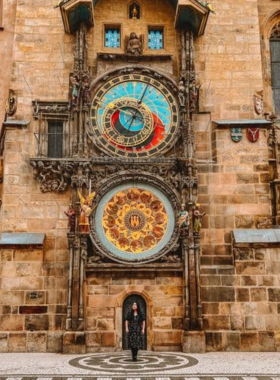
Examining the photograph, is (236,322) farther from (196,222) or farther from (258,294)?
(196,222)

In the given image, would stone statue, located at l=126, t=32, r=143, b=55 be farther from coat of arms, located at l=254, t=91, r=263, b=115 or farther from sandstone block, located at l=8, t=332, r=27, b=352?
sandstone block, located at l=8, t=332, r=27, b=352

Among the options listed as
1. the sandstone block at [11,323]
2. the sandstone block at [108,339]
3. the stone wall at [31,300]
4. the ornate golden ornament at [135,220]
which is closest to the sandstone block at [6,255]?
the stone wall at [31,300]

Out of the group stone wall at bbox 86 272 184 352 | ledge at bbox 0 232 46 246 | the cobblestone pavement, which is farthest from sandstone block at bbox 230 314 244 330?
ledge at bbox 0 232 46 246

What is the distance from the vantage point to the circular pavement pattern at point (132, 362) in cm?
961

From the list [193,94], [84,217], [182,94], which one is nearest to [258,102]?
[193,94]

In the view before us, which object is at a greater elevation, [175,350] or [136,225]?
[136,225]

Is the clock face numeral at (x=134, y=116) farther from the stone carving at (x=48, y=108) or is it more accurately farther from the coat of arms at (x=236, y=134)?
the coat of arms at (x=236, y=134)

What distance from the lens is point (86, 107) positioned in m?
13.9

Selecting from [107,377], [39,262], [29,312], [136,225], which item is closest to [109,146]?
[136,225]

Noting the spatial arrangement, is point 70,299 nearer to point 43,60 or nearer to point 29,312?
point 29,312

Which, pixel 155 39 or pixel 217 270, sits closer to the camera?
pixel 217 270

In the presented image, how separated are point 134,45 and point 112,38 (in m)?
0.77

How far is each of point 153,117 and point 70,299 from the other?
5442mm

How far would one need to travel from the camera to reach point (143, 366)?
393 inches
